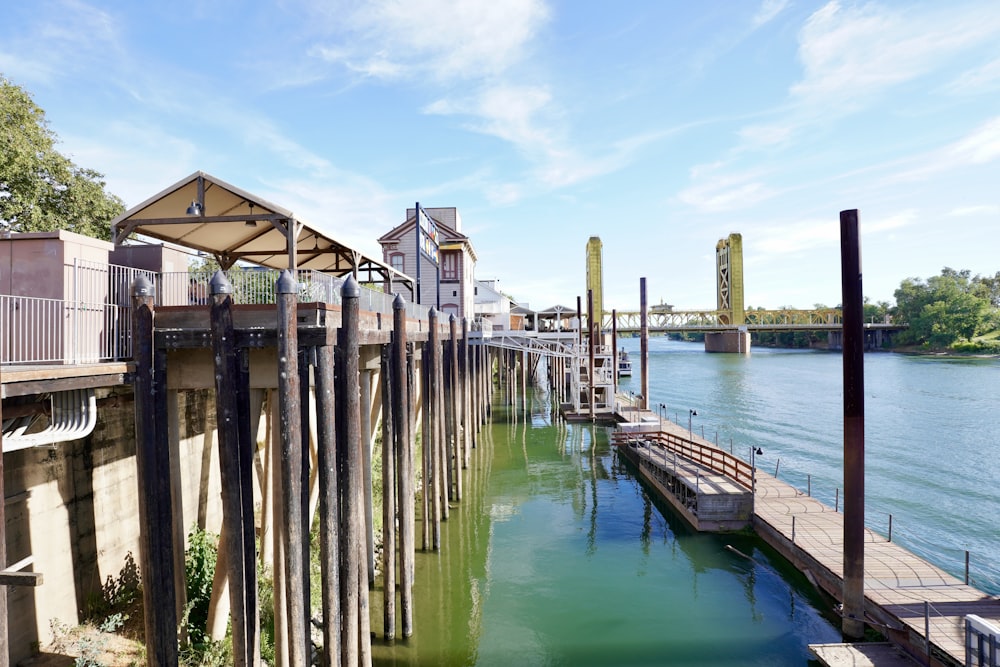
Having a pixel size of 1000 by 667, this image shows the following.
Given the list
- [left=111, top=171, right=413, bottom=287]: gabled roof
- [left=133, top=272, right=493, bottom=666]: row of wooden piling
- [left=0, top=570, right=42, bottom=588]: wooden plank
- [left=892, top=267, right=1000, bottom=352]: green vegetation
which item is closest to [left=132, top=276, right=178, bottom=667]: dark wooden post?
[left=133, top=272, right=493, bottom=666]: row of wooden piling

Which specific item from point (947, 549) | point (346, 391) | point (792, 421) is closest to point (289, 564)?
point (346, 391)

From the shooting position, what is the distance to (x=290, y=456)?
6.59m

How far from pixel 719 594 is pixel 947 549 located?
865 cm

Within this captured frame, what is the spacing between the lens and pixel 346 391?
25.1 feet

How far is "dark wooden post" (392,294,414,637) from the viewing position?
10398mm

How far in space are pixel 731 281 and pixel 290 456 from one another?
11761 centimetres

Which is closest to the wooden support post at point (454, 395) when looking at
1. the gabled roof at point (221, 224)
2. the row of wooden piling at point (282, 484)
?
the gabled roof at point (221, 224)

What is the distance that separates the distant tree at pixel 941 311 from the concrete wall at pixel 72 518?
114 metres

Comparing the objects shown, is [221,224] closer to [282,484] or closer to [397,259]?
[282,484]

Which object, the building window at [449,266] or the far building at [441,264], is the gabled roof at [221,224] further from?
the building window at [449,266]

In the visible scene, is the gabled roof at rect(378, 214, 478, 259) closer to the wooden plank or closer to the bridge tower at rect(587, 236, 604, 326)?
the wooden plank

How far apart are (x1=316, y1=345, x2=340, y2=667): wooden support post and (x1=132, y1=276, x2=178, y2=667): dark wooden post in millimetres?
1739

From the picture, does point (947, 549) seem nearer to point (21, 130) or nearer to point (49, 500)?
point (49, 500)

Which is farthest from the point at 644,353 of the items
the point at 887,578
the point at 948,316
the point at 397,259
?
the point at 948,316
